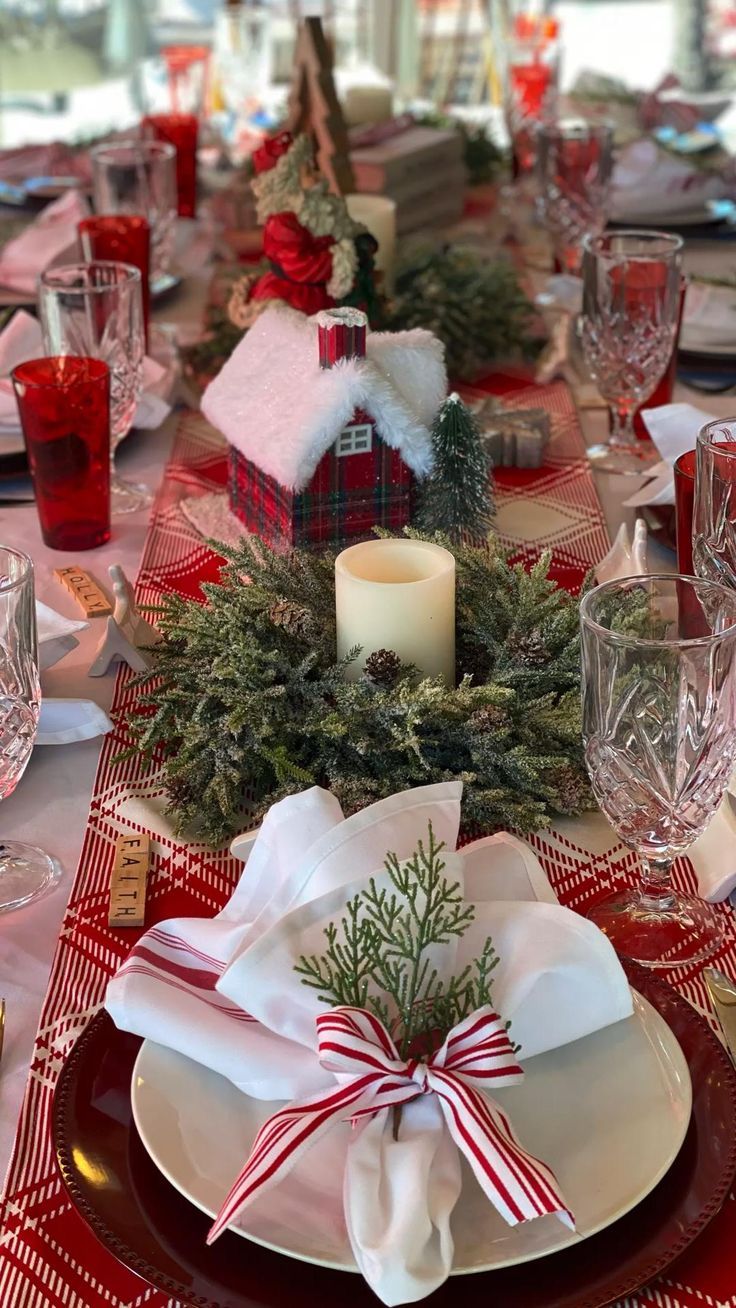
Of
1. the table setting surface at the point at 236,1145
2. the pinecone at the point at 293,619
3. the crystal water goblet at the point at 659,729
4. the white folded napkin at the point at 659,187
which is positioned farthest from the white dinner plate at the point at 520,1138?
the white folded napkin at the point at 659,187

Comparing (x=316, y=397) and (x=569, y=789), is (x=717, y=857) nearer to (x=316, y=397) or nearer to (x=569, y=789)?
(x=569, y=789)

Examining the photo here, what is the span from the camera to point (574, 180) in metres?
1.86

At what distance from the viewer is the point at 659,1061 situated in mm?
571

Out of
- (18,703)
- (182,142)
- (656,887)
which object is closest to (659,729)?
(656,887)

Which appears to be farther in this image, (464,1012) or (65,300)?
(65,300)

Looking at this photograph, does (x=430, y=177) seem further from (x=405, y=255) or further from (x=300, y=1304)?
(x=300, y=1304)

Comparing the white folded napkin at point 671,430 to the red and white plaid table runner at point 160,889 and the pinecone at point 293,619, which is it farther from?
the pinecone at point 293,619

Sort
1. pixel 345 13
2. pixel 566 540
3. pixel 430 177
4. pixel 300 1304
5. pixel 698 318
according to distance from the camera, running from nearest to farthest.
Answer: pixel 300 1304, pixel 566 540, pixel 698 318, pixel 430 177, pixel 345 13

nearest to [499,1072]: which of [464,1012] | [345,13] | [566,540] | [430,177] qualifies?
[464,1012]

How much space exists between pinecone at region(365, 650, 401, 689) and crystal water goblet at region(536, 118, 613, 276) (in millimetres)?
1187

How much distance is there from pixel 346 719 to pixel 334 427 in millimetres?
292

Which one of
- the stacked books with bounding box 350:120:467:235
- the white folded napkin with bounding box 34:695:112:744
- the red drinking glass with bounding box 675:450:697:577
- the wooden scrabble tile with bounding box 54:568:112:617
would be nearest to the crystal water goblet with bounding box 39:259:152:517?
the wooden scrabble tile with bounding box 54:568:112:617

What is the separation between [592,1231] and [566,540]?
76 centimetres

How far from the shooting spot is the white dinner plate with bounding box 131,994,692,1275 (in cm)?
49
